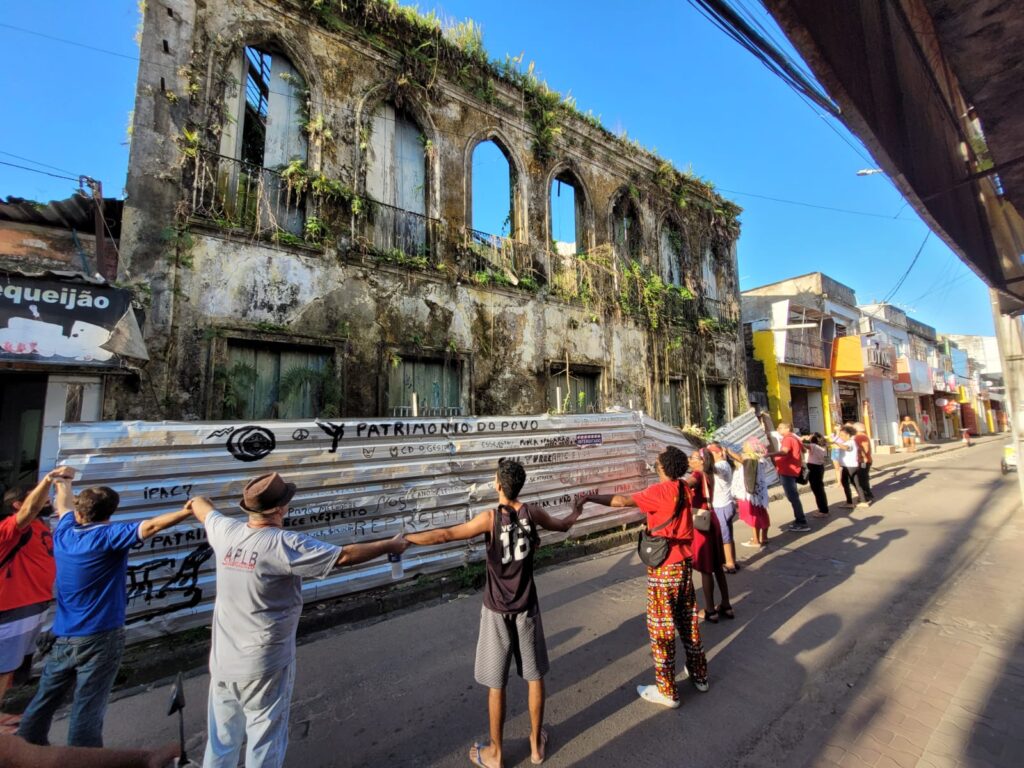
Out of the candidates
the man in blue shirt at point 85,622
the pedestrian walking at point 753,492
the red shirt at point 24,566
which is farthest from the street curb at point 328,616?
the pedestrian walking at point 753,492

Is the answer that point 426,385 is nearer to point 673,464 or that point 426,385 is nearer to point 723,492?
point 723,492

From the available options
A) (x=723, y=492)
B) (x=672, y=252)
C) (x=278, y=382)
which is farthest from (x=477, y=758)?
(x=672, y=252)

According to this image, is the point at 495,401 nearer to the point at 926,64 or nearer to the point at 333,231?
the point at 333,231

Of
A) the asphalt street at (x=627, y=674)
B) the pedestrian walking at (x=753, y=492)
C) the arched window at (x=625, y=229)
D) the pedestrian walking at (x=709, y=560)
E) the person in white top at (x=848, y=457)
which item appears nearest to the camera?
the asphalt street at (x=627, y=674)

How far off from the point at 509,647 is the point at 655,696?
1.27 meters

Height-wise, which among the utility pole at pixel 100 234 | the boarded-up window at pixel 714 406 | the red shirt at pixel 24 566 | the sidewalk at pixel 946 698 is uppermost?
the utility pole at pixel 100 234

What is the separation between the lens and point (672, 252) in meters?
14.4

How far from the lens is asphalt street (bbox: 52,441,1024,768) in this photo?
9.23 ft

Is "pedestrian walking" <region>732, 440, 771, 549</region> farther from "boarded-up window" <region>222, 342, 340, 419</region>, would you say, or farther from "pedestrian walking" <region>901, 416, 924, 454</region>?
"pedestrian walking" <region>901, 416, 924, 454</region>

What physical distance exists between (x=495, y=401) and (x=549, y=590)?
14.8ft

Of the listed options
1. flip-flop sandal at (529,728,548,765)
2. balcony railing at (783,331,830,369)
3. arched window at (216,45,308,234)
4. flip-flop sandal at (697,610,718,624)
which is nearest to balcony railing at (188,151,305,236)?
arched window at (216,45,308,234)

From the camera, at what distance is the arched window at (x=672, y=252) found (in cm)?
1411

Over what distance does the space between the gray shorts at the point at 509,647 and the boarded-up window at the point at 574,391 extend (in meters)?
7.39

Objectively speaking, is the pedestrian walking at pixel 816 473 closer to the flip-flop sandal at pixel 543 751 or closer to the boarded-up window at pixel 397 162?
the flip-flop sandal at pixel 543 751
